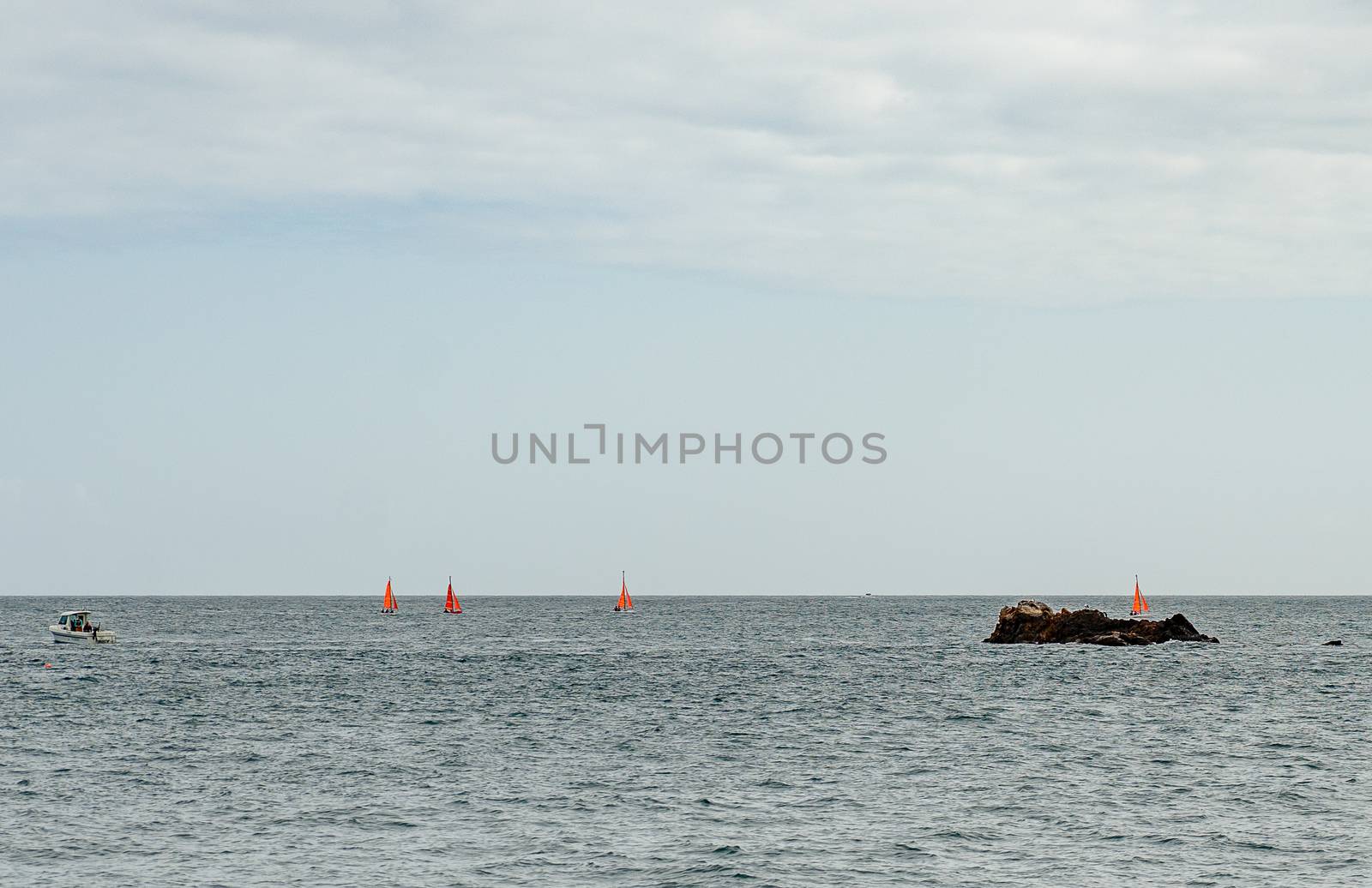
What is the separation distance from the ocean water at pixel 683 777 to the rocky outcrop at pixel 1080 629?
80.8 ft

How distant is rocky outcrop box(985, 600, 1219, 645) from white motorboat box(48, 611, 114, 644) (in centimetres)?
7684

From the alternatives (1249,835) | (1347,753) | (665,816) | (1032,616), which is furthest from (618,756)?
(1032,616)

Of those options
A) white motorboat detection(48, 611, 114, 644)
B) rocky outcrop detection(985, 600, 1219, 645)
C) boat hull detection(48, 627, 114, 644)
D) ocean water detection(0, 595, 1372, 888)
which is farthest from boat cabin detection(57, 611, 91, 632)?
rocky outcrop detection(985, 600, 1219, 645)

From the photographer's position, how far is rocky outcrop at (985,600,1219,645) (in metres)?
114

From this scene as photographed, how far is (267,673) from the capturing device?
84.8 metres

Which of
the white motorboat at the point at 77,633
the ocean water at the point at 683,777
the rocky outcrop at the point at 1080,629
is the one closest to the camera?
the ocean water at the point at 683,777

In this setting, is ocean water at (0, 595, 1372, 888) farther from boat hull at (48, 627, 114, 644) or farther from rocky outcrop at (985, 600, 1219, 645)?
boat hull at (48, 627, 114, 644)

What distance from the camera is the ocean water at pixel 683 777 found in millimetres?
32188

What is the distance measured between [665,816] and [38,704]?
39293mm

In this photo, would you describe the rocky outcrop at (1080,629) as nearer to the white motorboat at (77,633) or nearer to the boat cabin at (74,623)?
the white motorboat at (77,633)

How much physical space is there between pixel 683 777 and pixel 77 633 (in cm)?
8780

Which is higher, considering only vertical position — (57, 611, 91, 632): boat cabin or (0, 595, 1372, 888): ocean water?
(57, 611, 91, 632): boat cabin

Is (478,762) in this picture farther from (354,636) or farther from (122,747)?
(354,636)

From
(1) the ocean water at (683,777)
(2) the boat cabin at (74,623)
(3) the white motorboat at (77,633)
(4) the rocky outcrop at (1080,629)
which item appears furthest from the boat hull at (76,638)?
(4) the rocky outcrop at (1080,629)
